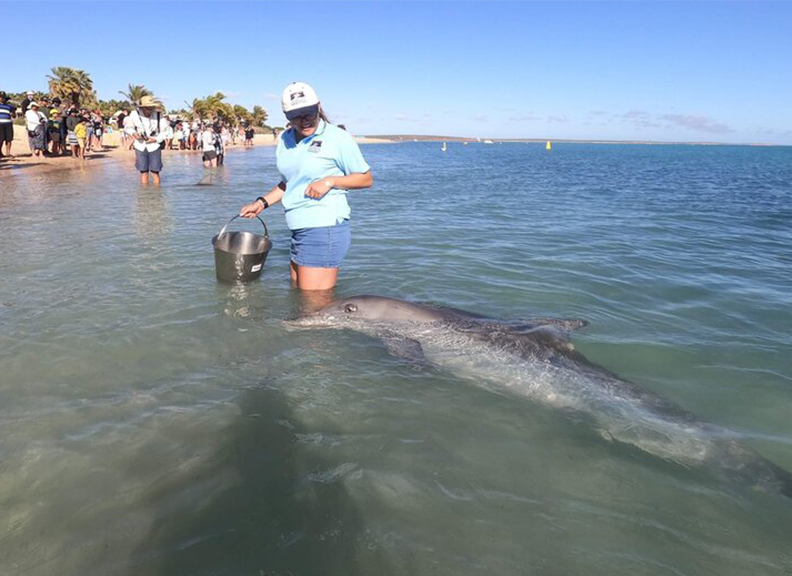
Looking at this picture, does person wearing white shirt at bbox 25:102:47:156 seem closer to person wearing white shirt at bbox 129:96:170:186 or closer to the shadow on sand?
person wearing white shirt at bbox 129:96:170:186

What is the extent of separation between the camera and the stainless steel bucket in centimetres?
680

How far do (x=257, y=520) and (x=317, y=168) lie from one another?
362cm

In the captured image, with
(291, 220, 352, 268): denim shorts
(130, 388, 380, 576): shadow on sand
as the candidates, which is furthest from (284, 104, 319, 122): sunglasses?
(130, 388, 380, 576): shadow on sand

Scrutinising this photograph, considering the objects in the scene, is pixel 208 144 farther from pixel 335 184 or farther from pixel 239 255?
pixel 335 184

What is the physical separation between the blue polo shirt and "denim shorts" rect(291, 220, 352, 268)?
0.08 meters

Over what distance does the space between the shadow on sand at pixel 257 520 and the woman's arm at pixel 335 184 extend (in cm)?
258

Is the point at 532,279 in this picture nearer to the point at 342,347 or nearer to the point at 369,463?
the point at 342,347

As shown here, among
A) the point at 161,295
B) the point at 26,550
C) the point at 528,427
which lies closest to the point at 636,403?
the point at 528,427

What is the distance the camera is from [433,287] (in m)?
7.79

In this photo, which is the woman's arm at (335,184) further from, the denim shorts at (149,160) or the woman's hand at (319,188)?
the denim shorts at (149,160)

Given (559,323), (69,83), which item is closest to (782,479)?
(559,323)

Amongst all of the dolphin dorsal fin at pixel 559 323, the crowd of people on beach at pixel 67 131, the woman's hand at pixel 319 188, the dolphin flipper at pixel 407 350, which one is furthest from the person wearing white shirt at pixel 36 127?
the dolphin dorsal fin at pixel 559 323

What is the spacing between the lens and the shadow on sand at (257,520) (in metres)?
2.54

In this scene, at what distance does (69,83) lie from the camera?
60281 millimetres
